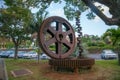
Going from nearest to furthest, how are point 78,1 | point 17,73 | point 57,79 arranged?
point 78,1 → point 57,79 → point 17,73

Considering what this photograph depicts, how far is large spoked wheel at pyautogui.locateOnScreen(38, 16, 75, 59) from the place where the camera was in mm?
16984

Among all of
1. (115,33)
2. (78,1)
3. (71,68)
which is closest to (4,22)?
(71,68)

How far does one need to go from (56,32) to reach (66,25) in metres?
1.31

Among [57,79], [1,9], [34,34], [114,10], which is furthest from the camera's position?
[34,34]

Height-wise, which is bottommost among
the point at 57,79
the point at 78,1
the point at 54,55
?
the point at 57,79

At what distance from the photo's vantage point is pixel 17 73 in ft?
55.6

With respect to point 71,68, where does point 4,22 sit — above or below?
above

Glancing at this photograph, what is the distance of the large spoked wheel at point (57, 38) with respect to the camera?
55.7 feet

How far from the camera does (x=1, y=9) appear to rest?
80.8 feet

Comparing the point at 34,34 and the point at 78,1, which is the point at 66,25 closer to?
the point at 78,1

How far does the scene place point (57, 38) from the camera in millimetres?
17875

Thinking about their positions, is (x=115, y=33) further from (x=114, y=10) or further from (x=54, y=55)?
(x=114, y=10)

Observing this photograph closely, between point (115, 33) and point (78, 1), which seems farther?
point (115, 33)

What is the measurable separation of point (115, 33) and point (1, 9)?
17.5 metres
